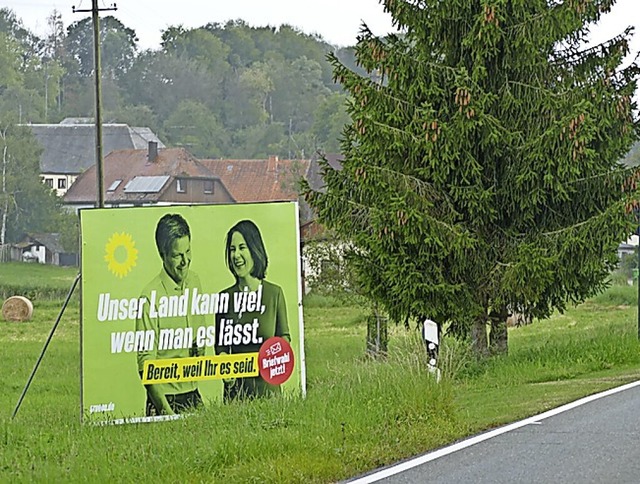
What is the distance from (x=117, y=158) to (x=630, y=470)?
80.3 meters

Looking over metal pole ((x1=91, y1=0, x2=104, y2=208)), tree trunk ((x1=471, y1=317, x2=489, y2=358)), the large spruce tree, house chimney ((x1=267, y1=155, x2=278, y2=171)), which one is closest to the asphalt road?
the large spruce tree

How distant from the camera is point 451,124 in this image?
65.6 feet

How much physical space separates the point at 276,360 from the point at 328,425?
128 inches

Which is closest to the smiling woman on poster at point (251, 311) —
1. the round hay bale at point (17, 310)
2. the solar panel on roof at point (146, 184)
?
the round hay bale at point (17, 310)

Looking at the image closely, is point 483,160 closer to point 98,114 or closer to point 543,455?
point 543,455

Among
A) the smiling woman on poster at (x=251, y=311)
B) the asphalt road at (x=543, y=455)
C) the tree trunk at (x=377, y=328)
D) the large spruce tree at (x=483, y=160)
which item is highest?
the large spruce tree at (x=483, y=160)

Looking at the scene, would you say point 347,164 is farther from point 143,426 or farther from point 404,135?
point 143,426

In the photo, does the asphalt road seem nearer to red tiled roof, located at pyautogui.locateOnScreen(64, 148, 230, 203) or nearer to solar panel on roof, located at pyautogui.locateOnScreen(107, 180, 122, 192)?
red tiled roof, located at pyautogui.locateOnScreen(64, 148, 230, 203)

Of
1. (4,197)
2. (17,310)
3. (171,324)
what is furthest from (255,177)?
(171,324)

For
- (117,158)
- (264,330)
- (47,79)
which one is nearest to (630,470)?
(264,330)

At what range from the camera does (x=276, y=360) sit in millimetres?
14312

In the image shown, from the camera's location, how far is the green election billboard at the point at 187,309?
1405 cm

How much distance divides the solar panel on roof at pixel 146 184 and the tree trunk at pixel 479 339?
61093 mm

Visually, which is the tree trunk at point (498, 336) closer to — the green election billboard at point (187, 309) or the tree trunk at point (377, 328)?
the tree trunk at point (377, 328)
